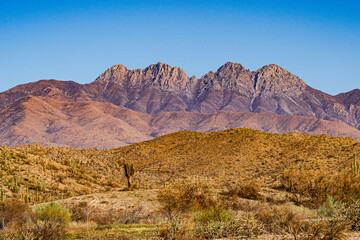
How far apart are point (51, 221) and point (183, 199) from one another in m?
6.87

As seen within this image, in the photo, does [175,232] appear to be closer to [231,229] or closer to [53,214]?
[231,229]

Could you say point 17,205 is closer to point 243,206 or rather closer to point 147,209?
point 147,209

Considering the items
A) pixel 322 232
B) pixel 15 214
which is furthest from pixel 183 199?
pixel 322 232

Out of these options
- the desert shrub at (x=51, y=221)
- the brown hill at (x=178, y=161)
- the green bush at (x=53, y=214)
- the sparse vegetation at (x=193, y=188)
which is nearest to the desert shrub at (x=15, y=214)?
the sparse vegetation at (x=193, y=188)

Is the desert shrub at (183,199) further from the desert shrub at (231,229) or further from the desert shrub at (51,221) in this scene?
the desert shrub at (231,229)

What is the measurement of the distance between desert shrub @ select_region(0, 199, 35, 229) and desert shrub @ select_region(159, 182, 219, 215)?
6.55 metres

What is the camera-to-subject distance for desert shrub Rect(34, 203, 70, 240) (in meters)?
15.9

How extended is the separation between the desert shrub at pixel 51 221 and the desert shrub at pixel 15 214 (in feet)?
1.99

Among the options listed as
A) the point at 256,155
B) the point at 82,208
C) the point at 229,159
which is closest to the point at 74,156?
the point at 229,159

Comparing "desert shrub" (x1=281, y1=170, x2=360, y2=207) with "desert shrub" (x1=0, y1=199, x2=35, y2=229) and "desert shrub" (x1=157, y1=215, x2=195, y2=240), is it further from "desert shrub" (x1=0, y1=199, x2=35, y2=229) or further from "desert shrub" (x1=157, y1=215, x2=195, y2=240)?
"desert shrub" (x1=0, y1=199, x2=35, y2=229)

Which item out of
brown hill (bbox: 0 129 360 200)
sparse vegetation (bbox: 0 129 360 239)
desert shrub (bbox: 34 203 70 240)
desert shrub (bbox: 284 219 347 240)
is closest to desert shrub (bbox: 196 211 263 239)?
sparse vegetation (bbox: 0 129 360 239)

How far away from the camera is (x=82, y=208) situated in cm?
2672

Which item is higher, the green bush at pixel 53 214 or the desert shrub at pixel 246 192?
the green bush at pixel 53 214

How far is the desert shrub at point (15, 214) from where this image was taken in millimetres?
21469
